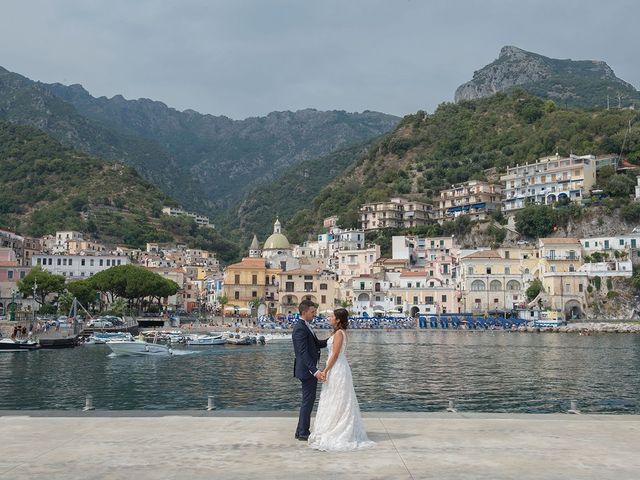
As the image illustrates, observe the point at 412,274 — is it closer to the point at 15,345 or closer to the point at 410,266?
the point at 410,266

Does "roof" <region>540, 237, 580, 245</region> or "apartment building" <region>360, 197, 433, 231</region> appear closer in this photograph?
"roof" <region>540, 237, 580, 245</region>

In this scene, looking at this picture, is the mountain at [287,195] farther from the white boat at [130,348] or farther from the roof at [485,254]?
the white boat at [130,348]

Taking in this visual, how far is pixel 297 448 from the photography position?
306 inches

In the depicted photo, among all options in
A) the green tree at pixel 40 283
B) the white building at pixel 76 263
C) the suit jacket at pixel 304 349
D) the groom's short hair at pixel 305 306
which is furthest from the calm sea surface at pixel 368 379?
the white building at pixel 76 263

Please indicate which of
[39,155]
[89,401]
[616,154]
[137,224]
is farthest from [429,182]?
[89,401]

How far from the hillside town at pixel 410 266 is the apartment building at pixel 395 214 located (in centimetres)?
17

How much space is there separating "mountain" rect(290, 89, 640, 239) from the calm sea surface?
65.1 m

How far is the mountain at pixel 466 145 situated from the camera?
10219 cm

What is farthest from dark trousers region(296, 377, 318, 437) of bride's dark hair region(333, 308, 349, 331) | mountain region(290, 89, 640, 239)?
mountain region(290, 89, 640, 239)

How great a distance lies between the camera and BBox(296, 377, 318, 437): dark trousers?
8.34 metres

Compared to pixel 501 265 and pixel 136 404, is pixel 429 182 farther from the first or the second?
pixel 136 404

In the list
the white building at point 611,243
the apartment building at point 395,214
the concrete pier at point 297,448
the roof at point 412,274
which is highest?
the apartment building at point 395,214

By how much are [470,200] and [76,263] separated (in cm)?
5796

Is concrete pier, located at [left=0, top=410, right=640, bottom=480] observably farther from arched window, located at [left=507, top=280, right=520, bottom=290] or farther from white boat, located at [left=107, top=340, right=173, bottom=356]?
arched window, located at [left=507, top=280, right=520, bottom=290]
